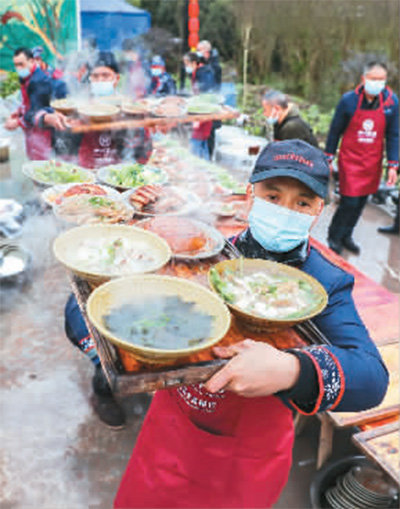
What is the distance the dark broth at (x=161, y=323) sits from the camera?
1.33 metres

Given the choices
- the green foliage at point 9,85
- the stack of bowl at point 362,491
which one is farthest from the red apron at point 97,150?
the green foliage at point 9,85

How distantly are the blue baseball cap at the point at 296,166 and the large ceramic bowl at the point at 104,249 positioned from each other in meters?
0.49

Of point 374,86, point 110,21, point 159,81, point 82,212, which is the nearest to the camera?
point 82,212

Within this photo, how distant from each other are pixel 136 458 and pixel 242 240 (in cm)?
104

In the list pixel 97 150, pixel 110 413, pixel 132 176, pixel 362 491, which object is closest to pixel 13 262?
pixel 97 150

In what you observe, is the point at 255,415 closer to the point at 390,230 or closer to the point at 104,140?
the point at 104,140

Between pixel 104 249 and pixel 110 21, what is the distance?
13013 mm

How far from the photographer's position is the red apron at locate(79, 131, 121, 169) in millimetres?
4559

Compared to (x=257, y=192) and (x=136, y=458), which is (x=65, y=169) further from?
(x=136, y=458)

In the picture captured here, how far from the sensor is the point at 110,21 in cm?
1286

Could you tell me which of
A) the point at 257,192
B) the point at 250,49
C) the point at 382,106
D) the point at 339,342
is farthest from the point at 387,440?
the point at 250,49

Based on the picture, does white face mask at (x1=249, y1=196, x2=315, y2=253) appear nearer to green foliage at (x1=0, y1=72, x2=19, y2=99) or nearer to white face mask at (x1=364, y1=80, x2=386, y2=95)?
white face mask at (x1=364, y1=80, x2=386, y2=95)

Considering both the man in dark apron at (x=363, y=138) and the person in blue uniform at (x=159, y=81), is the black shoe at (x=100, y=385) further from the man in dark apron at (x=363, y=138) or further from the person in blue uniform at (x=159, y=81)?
the person in blue uniform at (x=159, y=81)

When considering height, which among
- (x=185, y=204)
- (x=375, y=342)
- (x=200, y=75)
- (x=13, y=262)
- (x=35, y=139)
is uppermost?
(x=200, y=75)
